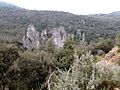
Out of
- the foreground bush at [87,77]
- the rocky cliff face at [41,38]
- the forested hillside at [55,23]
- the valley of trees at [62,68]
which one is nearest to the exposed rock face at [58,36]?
the rocky cliff face at [41,38]

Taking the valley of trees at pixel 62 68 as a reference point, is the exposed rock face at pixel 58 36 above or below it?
below

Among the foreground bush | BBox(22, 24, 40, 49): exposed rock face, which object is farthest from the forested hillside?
the foreground bush

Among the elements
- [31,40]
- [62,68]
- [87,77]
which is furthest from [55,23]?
[87,77]

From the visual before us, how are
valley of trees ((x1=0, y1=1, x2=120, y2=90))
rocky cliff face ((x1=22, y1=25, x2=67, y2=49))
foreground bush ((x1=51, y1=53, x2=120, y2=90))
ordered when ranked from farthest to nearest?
rocky cliff face ((x1=22, y1=25, x2=67, y2=49))
valley of trees ((x1=0, y1=1, x2=120, y2=90))
foreground bush ((x1=51, y1=53, x2=120, y2=90))

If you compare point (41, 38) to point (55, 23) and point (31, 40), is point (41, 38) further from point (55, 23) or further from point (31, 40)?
point (55, 23)

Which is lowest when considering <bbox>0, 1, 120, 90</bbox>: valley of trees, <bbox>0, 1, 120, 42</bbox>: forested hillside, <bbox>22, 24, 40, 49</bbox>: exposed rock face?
<bbox>0, 1, 120, 42</bbox>: forested hillside

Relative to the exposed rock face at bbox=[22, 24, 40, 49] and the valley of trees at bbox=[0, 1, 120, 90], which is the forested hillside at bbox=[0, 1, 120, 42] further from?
the valley of trees at bbox=[0, 1, 120, 90]

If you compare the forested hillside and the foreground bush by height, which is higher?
the foreground bush

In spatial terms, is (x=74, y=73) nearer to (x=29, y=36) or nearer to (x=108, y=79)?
(x=108, y=79)

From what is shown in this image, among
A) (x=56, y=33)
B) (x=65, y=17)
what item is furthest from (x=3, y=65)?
(x=65, y=17)

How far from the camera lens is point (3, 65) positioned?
2792cm

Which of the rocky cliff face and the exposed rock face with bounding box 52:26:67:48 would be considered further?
the exposed rock face with bounding box 52:26:67:48

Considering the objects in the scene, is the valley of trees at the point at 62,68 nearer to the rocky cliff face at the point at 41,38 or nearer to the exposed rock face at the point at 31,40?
the rocky cliff face at the point at 41,38

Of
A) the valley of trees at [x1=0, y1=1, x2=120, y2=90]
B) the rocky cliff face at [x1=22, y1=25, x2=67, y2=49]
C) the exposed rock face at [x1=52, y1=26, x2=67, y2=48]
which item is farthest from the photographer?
the exposed rock face at [x1=52, y1=26, x2=67, y2=48]
